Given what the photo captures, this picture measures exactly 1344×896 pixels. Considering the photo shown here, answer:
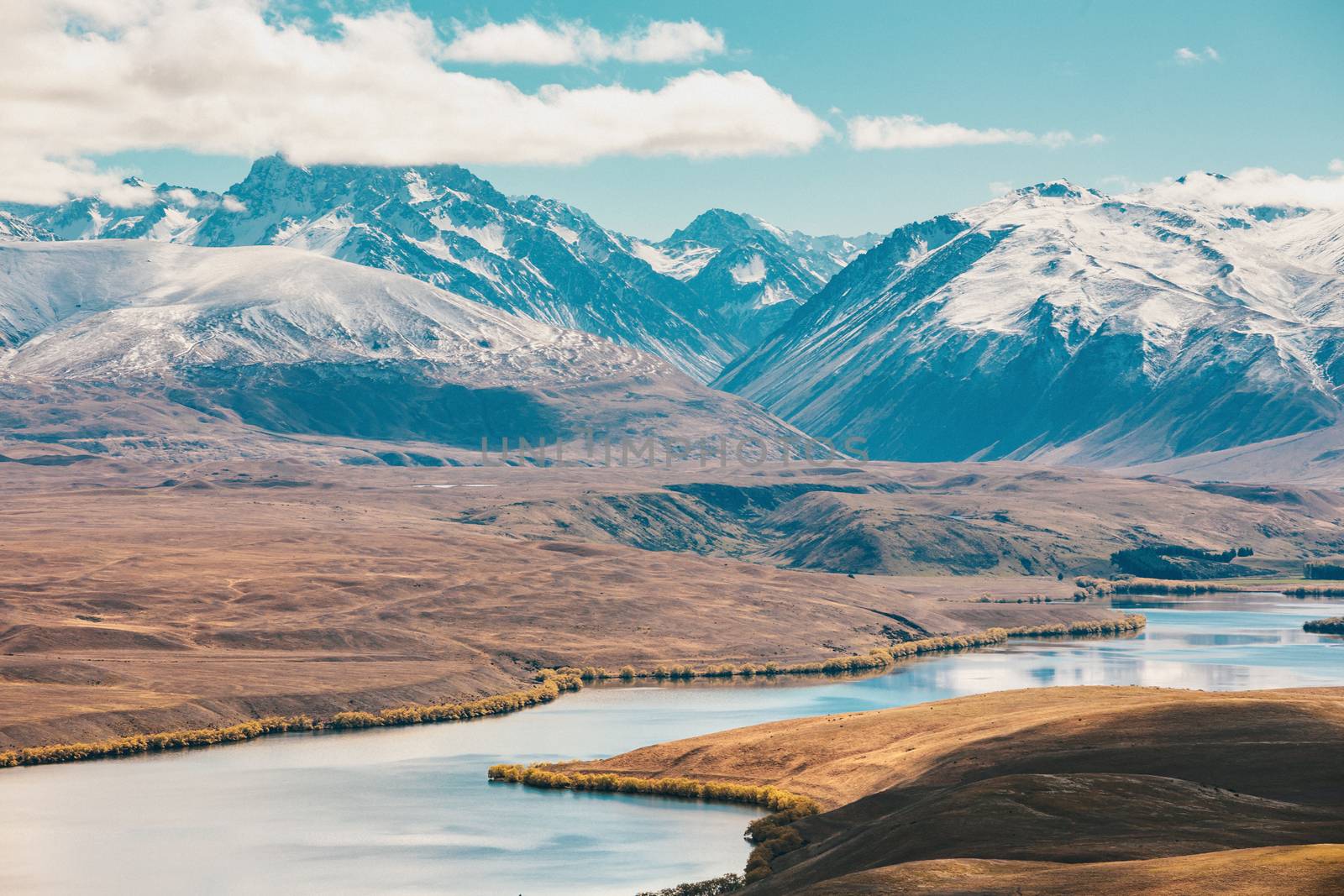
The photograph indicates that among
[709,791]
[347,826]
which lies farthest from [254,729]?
[709,791]

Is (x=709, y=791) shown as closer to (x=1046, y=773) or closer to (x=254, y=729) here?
(x=1046, y=773)

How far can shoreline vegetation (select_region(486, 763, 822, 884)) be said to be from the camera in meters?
109

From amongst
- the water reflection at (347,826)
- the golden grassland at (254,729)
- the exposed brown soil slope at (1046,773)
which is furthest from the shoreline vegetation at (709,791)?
the golden grassland at (254,729)

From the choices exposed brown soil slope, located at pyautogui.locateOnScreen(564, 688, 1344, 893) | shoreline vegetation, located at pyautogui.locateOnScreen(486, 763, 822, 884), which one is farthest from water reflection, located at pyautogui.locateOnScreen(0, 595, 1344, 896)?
exposed brown soil slope, located at pyautogui.locateOnScreen(564, 688, 1344, 893)

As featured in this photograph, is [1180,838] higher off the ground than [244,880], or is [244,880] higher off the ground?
[1180,838]

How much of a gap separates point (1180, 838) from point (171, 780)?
290ft

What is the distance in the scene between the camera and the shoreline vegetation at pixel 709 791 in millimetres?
108938

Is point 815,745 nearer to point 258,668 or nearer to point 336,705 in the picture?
point 336,705

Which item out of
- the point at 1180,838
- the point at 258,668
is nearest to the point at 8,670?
the point at 258,668

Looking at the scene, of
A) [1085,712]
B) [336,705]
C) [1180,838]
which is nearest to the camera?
[1180,838]

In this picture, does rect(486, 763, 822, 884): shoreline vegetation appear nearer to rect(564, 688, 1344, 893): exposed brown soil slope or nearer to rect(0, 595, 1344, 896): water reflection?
rect(0, 595, 1344, 896): water reflection

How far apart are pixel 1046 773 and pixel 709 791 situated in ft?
105

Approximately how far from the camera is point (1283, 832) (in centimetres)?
8700

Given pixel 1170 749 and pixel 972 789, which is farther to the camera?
pixel 1170 749
